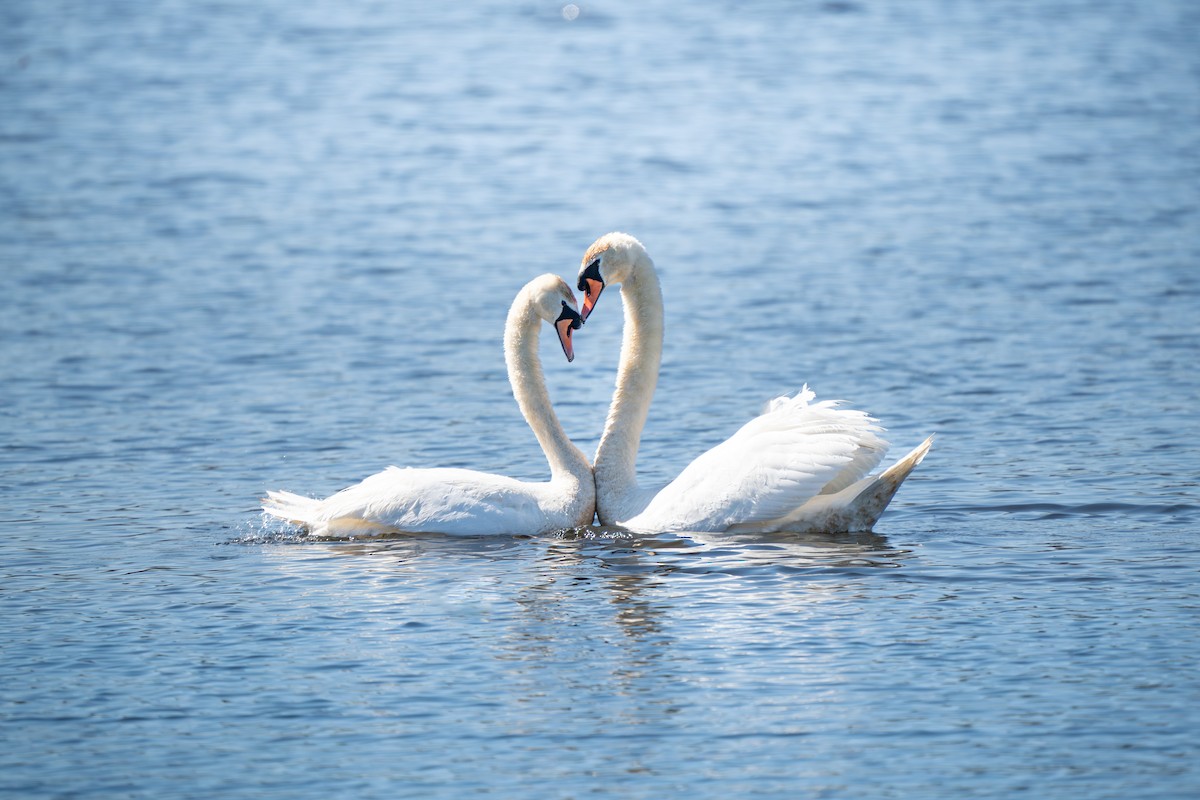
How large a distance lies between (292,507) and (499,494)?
4.00ft

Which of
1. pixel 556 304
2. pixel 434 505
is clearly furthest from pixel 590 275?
pixel 434 505

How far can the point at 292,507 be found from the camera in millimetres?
10727

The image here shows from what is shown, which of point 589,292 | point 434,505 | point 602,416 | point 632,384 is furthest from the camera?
point 602,416

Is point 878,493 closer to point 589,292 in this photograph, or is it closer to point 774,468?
point 774,468

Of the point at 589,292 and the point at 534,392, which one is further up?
the point at 589,292

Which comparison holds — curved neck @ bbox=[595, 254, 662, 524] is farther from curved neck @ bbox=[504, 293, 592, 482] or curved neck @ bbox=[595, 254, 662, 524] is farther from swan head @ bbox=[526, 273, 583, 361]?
swan head @ bbox=[526, 273, 583, 361]

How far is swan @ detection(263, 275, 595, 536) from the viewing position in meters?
10.4

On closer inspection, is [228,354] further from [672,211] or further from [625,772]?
[625,772]

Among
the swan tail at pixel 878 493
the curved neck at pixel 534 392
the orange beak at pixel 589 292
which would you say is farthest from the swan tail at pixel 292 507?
the swan tail at pixel 878 493

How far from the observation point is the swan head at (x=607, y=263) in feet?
36.5

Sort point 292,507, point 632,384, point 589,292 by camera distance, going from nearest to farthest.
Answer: point 292,507
point 589,292
point 632,384

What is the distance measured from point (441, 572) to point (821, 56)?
81.4 feet

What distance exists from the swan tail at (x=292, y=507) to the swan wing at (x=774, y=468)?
76.7 inches

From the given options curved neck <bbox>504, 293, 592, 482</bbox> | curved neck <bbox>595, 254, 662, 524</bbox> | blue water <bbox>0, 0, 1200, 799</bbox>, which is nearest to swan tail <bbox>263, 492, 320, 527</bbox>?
blue water <bbox>0, 0, 1200, 799</bbox>
